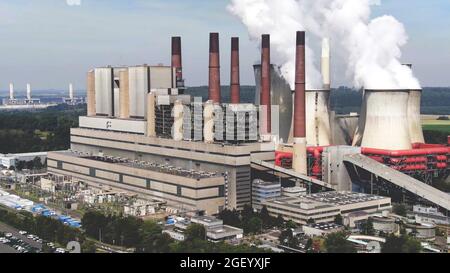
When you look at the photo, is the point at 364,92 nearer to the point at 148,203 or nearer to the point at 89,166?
the point at 148,203

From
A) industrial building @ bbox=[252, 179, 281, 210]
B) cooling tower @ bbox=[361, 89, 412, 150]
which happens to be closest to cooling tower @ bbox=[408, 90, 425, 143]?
cooling tower @ bbox=[361, 89, 412, 150]

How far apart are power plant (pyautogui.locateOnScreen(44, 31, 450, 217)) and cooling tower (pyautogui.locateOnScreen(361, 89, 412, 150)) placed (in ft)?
0.20

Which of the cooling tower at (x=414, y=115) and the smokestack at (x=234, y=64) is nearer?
the cooling tower at (x=414, y=115)

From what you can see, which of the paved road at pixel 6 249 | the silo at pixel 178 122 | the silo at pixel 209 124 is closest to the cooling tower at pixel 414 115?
the silo at pixel 209 124

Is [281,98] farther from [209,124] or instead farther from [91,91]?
[91,91]

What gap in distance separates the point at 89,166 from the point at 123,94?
20.9 feet

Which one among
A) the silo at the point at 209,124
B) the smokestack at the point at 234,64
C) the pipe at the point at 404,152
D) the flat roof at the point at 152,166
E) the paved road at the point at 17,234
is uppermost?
the smokestack at the point at 234,64

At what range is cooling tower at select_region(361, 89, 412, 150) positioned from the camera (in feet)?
121

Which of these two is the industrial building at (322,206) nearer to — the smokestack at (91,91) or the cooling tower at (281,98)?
the cooling tower at (281,98)

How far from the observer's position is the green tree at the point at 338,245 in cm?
2258

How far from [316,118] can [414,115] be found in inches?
255

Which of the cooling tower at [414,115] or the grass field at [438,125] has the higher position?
the cooling tower at [414,115]

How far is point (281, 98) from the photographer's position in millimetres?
44031

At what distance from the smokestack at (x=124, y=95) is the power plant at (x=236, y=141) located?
0.24 feet
